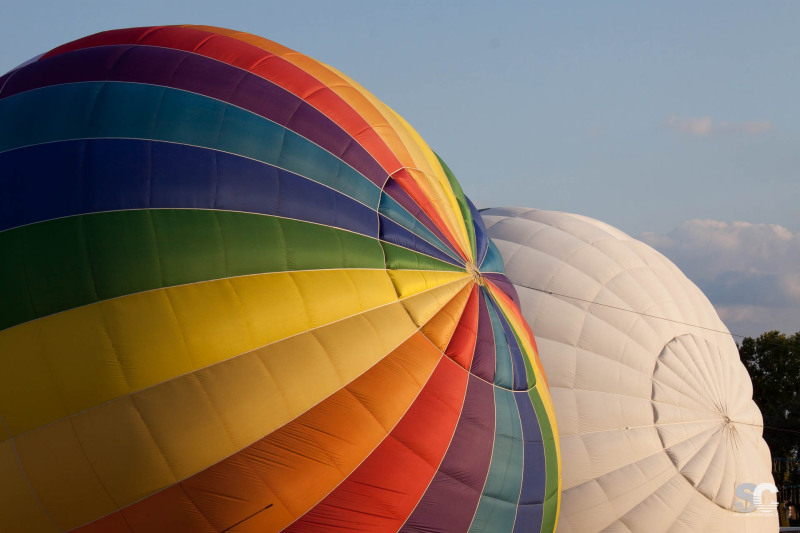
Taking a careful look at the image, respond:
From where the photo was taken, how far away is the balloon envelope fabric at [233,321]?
673 cm

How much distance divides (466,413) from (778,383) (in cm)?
2824

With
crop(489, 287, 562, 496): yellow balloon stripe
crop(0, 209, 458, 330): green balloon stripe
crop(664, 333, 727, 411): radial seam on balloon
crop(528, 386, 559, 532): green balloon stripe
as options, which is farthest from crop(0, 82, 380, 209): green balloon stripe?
crop(664, 333, 727, 411): radial seam on balloon

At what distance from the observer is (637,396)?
38.4 feet

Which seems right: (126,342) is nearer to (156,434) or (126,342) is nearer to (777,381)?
(156,434)

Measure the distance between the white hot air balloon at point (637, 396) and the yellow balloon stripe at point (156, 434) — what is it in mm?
5654

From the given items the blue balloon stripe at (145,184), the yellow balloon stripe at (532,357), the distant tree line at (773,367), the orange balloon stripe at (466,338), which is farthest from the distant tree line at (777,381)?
the blue balloon stripe at (145,184)

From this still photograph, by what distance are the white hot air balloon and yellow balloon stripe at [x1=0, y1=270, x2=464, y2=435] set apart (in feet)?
18.7

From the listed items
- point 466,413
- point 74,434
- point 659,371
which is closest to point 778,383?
point 659,371

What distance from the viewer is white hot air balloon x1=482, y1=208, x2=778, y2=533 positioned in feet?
37.4

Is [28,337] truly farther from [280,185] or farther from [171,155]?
[280,185]

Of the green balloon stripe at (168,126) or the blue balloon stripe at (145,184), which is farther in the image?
the green balloon stripe at (168,126)

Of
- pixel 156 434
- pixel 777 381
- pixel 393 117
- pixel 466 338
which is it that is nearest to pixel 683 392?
pixel 466 338

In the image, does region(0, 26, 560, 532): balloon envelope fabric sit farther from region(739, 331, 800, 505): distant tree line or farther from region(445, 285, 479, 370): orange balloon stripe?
region(739, 331, 800, 505): distant tree line

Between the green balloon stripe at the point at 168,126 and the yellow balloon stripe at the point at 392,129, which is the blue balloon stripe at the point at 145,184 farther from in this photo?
the yellow balloon stripe at the point at 392,129
